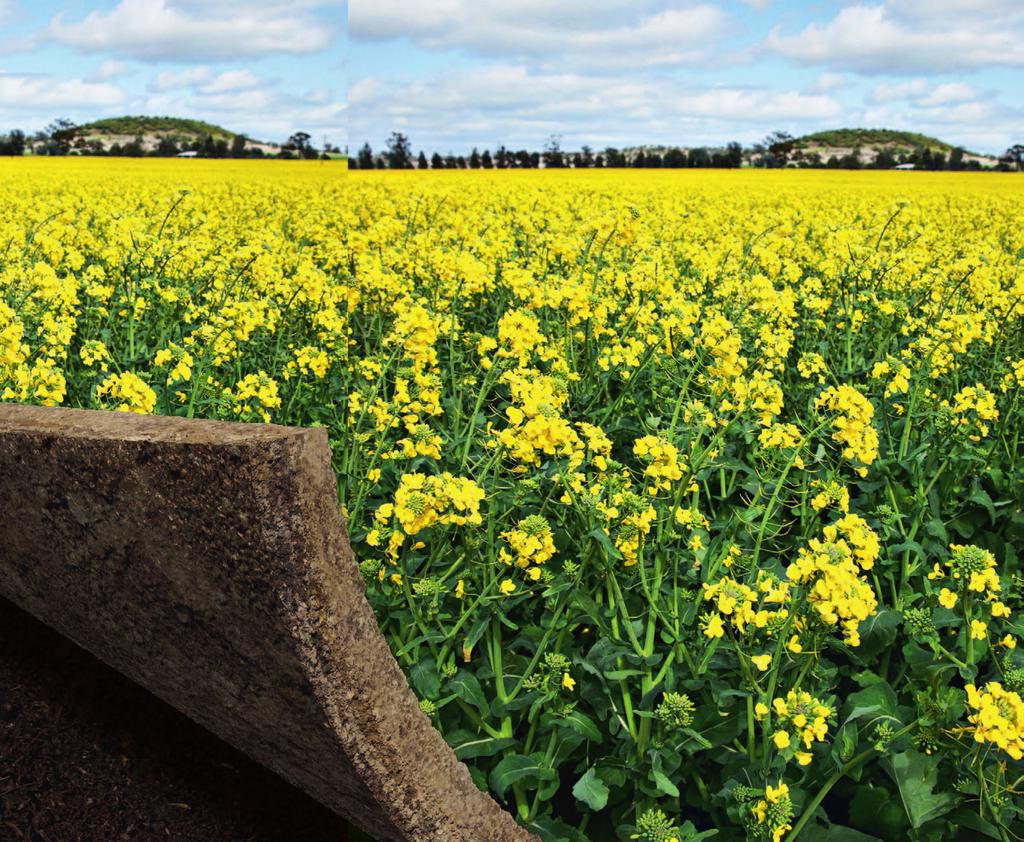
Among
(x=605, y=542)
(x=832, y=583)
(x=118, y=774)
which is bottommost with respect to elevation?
(x=118, y=774)

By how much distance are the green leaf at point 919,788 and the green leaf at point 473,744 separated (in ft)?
3.19

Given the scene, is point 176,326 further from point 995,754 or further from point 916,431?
point 995,754

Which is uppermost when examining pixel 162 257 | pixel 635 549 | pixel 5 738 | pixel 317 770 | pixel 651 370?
pixel 162 257

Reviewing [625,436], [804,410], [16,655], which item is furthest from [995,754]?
[16,655]

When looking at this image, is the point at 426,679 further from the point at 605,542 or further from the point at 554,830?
the point at 605,542

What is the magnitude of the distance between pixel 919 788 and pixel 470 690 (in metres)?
1.13

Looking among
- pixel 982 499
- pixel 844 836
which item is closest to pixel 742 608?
pixel 844 836

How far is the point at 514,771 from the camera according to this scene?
241cm

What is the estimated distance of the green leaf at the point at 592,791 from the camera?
2303mm

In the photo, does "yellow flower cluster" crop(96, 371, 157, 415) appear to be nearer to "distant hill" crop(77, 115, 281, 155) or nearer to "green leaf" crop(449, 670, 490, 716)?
"green leaf" crop(449, 670, 490, 716)

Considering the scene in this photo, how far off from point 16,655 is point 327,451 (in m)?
1.89

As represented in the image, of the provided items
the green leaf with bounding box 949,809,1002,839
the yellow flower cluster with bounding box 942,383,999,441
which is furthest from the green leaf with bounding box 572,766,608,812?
the yellow flower cluster with bounding box 942,383,999,441

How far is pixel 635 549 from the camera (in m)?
2.56

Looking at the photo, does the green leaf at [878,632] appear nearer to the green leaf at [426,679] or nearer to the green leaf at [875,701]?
the green leaf at [875,701]
